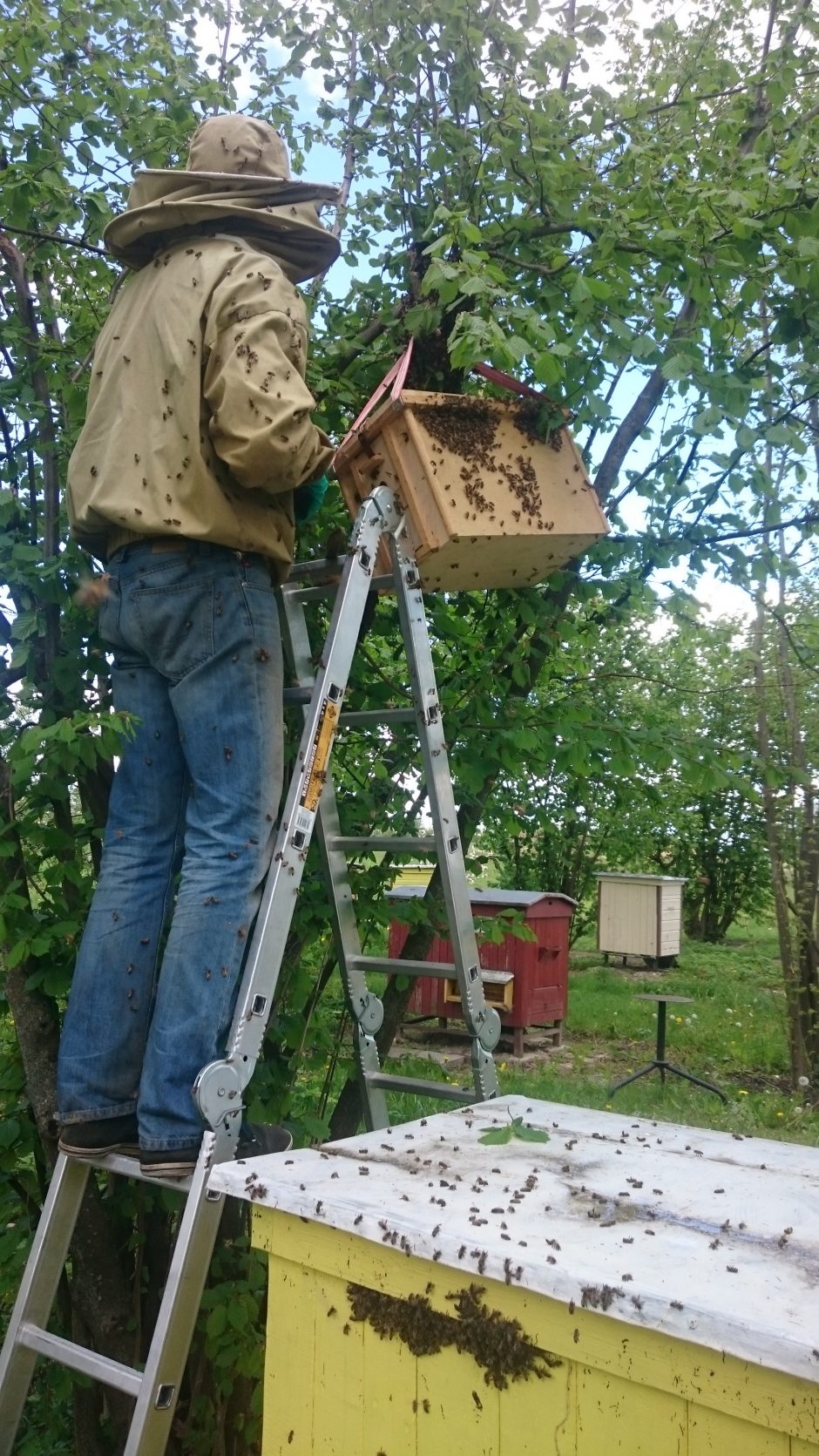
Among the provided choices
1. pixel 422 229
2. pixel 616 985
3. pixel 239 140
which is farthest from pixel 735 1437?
pixel 616 985

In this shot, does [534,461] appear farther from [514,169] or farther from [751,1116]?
[751,1116]

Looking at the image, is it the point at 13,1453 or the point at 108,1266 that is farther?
the point at 13,1453

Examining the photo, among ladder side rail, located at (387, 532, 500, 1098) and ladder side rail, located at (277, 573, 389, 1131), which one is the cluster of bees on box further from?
ladder side rail, located at (277, 573, 389, 1131)

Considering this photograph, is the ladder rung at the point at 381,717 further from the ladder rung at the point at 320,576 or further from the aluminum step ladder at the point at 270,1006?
the ladder rung at the point at 320,576

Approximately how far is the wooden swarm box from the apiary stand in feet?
4.57

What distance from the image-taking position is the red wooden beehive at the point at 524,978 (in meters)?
9.85

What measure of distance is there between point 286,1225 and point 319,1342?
0.19 metres

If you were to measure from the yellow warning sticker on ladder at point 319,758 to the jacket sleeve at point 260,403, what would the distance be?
1.71 feet

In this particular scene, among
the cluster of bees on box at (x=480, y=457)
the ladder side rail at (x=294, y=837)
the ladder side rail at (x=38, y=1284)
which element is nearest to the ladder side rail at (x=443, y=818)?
the ladder side rail at (x=294, y=837)

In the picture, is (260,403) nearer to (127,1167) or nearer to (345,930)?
(345,930)

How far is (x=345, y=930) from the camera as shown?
119 inches

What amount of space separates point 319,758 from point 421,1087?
2.96 ft

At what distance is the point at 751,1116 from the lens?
6.93 m

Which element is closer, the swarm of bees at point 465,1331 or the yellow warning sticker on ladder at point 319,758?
the swarm of bees at point 465,1331
